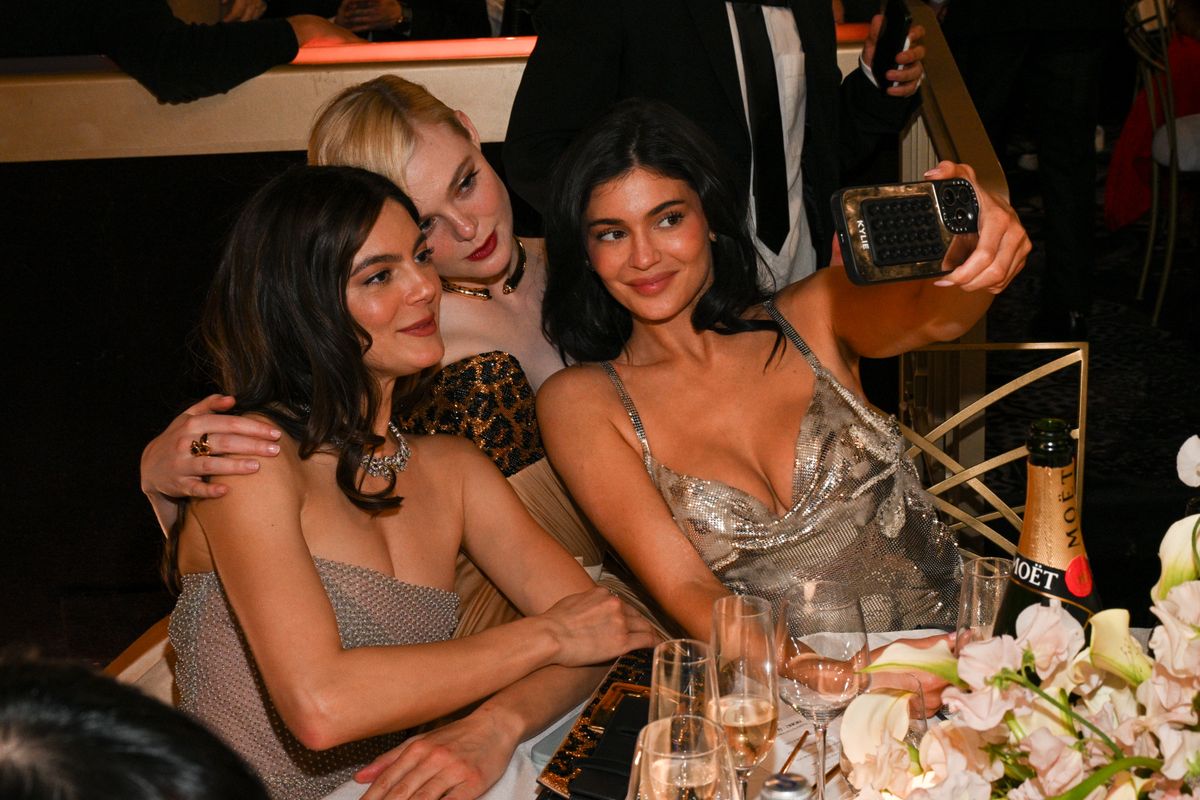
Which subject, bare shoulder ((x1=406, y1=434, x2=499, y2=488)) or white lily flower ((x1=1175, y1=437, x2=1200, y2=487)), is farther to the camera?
bare shoulder ((x1=406, y1=434, x2=499, y2=488))

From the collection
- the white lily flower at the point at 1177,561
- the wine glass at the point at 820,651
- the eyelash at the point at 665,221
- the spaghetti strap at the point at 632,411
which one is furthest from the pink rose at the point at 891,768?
the eyelash at the point at 665,221

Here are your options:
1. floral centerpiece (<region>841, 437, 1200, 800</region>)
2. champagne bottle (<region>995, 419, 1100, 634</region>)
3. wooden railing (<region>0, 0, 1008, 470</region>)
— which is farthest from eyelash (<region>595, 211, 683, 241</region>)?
floral centerpiece (<region>841, 437, 1200, 800</region>)

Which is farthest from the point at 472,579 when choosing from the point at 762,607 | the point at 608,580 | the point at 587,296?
the point at 762,607

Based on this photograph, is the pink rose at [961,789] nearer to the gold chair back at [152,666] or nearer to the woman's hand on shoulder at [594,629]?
the woman's hand on shoulder at [594,629]

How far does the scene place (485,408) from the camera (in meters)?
2.50

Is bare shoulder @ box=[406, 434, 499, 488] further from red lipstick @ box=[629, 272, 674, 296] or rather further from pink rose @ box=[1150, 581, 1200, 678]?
pink rose @ box=[1150, 581, 1200, 678]

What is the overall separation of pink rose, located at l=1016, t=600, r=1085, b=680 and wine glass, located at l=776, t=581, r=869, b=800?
40 centimetres

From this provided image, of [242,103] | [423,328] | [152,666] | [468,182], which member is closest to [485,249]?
[468,182]

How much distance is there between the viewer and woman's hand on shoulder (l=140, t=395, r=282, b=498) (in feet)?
5.76

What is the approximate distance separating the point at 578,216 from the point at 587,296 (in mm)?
170

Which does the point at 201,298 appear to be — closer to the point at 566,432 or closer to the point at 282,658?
the point at 566,432

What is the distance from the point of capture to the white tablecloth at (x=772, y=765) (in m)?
1.30

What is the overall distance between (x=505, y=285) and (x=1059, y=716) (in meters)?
1.87

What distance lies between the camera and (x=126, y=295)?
355cm
